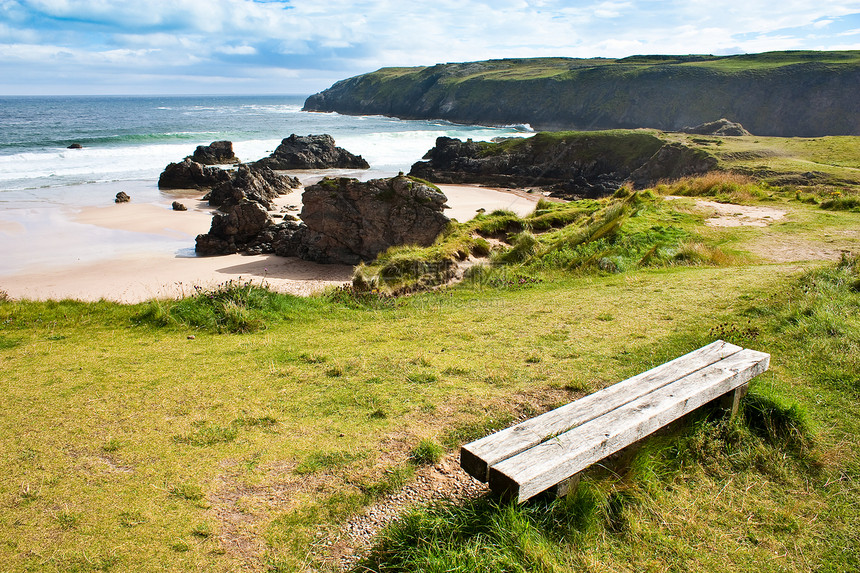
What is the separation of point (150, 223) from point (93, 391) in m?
24.4

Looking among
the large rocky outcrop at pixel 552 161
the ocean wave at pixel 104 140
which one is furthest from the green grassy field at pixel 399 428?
the ocean wave at pixel 104 140

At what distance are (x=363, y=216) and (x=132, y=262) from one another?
897cm

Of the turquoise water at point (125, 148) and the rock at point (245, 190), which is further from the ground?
Result: the turquoise water at point (125, 148)

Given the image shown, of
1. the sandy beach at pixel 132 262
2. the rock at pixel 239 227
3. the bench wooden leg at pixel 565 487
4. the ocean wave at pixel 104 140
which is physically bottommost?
the sandy beach at pixel 132 262

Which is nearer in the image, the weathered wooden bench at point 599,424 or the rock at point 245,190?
the weathered wooden bench at point 599,424

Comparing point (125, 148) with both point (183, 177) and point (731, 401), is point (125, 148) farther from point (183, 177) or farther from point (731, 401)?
point (731, 401)

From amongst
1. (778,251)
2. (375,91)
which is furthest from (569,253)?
(375,91)

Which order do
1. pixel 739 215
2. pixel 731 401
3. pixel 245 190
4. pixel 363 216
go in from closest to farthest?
pixel 731 401 → pixel 739 215 → pixel 363 216 → pixel 245 190

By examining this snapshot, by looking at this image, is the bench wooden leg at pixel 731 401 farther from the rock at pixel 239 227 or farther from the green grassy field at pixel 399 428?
the rock at pixel 239 227

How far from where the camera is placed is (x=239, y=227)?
75.6 ft

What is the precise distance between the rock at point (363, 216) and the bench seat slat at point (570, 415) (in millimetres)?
14964

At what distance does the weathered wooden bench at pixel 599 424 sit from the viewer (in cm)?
310

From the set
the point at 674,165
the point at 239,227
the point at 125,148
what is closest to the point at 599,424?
the point at 239,227

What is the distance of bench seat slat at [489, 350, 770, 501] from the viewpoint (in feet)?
10.0
